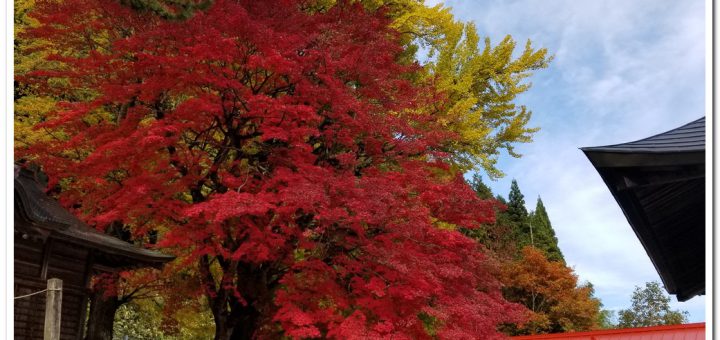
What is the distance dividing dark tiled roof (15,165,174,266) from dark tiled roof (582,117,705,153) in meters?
6.94

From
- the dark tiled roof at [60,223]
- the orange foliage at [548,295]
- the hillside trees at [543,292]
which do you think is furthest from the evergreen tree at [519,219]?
the dark tiled roof at [60,223]

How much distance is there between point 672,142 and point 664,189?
1.14 feet

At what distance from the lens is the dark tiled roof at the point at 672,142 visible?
3248 mm

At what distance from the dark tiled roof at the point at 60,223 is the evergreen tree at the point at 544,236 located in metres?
24.4

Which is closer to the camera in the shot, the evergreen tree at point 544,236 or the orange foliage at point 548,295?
the orange foliage at point 548,295

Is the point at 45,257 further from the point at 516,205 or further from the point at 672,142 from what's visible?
the point at 516,205

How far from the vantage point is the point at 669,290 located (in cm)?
594

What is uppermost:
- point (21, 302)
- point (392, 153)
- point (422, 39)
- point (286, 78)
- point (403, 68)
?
point (422, 39)

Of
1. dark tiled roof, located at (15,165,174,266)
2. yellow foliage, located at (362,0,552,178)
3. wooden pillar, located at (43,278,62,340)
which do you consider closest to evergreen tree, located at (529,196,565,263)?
Answer: yellow foliage, located at (362,0,552,178)

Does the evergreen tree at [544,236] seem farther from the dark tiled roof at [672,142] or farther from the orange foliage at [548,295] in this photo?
the dark tiled roof at [672,142]

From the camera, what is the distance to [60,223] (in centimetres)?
801

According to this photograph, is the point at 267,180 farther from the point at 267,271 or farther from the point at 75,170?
the point at 75,170
